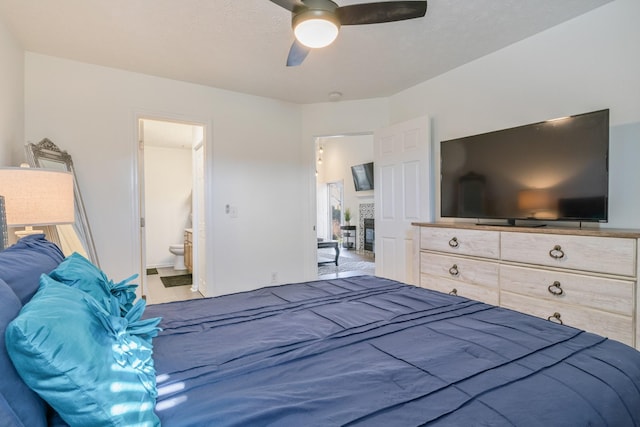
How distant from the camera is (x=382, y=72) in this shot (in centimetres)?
334

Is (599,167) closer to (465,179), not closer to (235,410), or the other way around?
(465,179)

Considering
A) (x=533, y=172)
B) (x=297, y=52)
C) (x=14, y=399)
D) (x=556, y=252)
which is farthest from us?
(x=533, y=172)

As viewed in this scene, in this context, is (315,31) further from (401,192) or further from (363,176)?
(363,176)

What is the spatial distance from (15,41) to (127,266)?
211 centimetres

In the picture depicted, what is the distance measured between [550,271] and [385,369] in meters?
1.79

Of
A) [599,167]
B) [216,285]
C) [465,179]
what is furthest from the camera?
[216,285]

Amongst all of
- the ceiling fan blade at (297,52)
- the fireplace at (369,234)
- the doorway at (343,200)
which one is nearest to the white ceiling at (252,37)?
the ceiling fan blade at (297,52)

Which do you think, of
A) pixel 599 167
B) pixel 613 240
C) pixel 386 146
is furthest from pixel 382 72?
pixel 613 240

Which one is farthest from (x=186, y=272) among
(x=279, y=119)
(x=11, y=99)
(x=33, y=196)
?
(x=33, y=196)

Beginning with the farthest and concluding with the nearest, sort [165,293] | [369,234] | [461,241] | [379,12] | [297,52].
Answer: [369,234] < [165,293] < [461,241] < [297,52] < [379,12]

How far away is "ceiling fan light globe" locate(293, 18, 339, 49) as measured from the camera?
71.6 inches

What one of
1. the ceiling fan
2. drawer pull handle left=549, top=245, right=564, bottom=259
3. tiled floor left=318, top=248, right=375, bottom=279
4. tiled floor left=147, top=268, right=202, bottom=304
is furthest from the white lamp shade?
tiled floor left=318, top=248, right=375, bottom=279

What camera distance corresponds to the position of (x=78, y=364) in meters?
0.62

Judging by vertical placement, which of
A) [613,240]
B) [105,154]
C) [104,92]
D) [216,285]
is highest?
[104,92]
